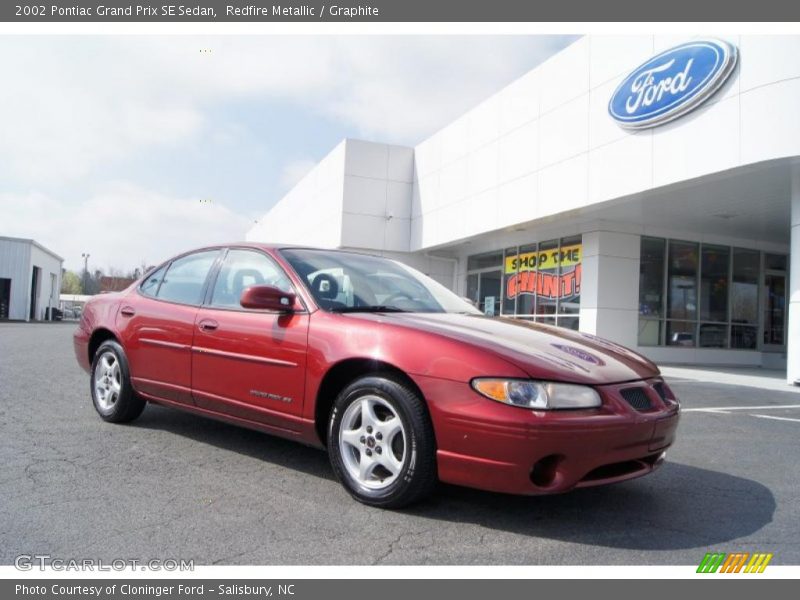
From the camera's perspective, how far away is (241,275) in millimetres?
4266

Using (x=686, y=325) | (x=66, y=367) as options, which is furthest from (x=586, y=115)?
(x=66, y=367)

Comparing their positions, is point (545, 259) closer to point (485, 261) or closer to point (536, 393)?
point (485, 261)

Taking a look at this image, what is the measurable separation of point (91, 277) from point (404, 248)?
94316 millimetres

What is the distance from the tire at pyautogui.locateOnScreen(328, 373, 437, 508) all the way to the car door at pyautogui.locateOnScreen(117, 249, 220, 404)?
1452 mm

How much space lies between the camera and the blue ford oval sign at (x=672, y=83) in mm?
10094

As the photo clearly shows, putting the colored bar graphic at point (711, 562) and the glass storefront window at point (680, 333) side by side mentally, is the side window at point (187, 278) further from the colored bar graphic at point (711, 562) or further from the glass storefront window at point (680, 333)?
the glass storefront window at point (680, 333)

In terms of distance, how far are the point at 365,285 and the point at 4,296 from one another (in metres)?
40.1

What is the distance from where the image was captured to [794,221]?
34.5 feet

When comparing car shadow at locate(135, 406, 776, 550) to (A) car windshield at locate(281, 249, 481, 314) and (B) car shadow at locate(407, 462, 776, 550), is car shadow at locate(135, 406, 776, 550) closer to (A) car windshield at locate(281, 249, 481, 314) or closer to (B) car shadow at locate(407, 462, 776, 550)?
(B) car shadow at locate(407, 462, 776, 550)

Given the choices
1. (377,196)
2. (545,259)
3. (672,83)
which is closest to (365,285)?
(672,83)

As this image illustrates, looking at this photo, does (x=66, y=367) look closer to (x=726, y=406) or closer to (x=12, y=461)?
(x=12, y=461)

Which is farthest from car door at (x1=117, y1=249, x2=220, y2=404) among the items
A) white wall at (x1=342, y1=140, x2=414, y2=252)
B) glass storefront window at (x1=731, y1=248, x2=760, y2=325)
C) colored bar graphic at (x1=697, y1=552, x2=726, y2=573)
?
white wall at (x1=342, y1=140, x2=414, y2=252)

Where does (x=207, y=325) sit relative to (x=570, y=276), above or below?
below

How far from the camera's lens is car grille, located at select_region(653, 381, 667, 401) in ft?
Result: 11.0
